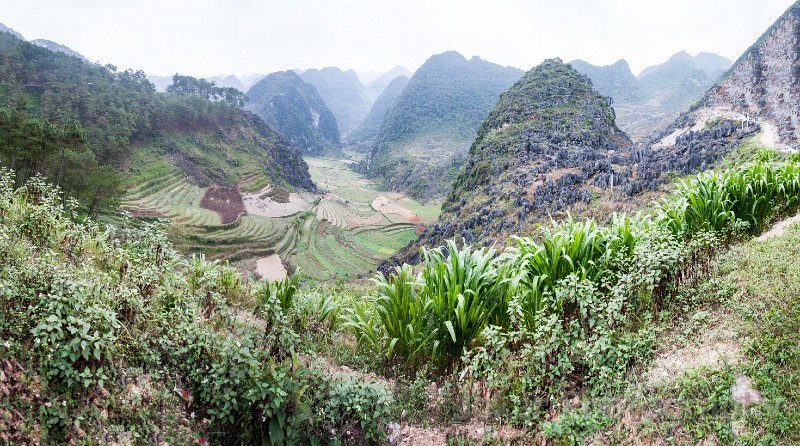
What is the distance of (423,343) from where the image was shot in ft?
12.4

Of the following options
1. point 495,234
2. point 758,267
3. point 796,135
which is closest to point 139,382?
point 758,267

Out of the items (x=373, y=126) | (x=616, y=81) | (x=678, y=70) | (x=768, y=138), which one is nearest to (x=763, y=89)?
(x=768, y=138)

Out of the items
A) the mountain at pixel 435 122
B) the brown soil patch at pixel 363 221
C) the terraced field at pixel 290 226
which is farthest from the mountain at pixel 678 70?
the terraced field at pixel 290 226

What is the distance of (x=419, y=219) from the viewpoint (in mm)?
52000

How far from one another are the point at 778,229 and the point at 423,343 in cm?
407

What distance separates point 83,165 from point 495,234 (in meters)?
21.0

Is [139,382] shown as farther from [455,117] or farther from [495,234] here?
[455,117]

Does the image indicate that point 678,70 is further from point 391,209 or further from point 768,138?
point 768,138

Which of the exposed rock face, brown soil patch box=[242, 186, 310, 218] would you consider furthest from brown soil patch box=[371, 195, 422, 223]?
the exposed rock face

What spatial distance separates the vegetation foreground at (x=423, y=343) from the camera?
91.7 inches

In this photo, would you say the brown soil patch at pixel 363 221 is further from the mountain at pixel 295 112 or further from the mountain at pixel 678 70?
the mountain at pixel 678 70

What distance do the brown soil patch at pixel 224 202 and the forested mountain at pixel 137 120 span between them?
6.77ft

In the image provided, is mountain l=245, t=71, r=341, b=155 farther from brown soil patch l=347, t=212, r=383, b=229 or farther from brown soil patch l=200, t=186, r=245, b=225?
brown soil patch l=200, t=186, r=245, b=225

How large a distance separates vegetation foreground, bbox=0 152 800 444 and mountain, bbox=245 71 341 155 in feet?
364
